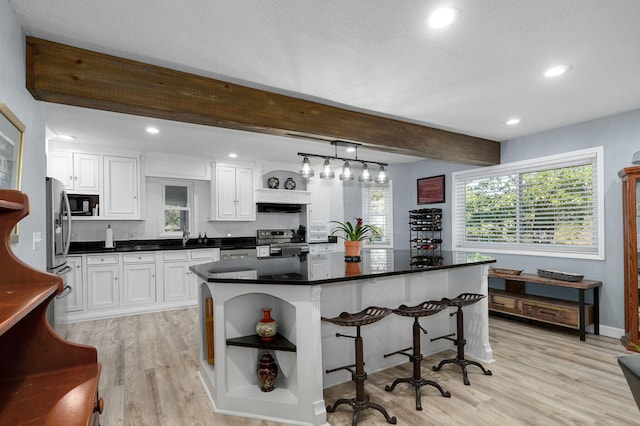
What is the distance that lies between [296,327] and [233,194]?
393 cm

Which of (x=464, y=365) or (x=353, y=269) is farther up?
(x=353, y=269)

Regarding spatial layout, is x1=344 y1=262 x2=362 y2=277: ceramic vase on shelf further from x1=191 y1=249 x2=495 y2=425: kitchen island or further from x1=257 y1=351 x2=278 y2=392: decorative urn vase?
x1=257 y1=351 x2=278 y2=392: decorative urn vase

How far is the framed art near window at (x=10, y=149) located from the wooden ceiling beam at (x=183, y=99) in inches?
21.1

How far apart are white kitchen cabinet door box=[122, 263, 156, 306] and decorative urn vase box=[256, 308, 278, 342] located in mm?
3221

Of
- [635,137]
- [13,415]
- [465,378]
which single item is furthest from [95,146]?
[635,137]

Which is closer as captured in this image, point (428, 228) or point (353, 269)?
point (353, 269)

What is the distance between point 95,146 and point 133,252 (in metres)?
1.56

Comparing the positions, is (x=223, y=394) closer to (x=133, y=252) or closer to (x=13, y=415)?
(x=13, y=415)

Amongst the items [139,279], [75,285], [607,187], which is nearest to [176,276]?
[139,279]

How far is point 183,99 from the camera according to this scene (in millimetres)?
2580

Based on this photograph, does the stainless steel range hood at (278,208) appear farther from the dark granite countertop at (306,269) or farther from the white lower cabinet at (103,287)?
the dark granite countertop at (306,269)

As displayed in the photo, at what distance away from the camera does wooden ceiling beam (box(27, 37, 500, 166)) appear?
217 centimetres

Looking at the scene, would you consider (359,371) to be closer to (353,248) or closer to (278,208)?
(353,248)

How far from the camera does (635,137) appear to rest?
11.9 ft
